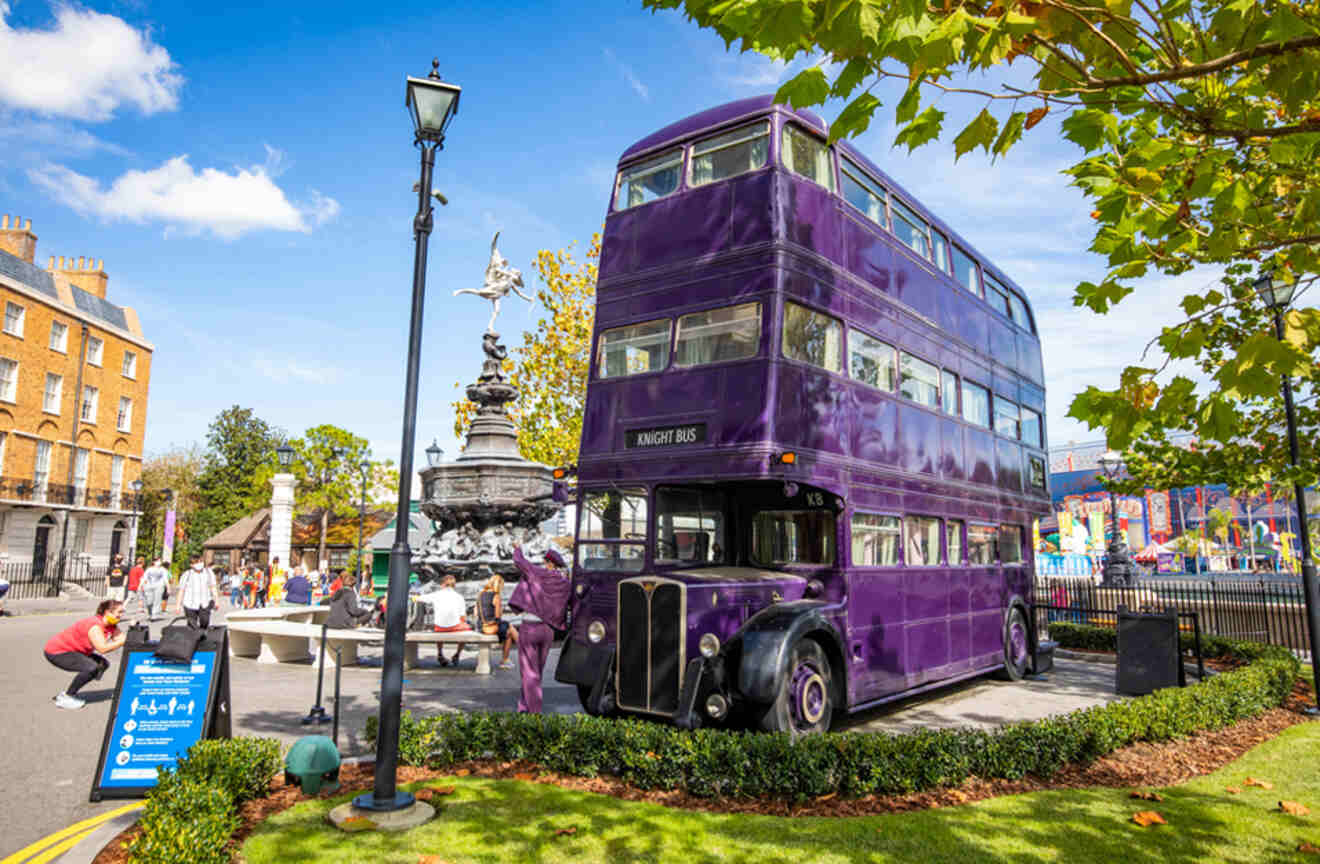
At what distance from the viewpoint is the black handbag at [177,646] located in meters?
6.83

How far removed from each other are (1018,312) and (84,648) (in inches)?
603

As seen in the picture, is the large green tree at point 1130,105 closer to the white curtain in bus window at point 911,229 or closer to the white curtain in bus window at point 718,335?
the white curtain in bus window at point 718,335

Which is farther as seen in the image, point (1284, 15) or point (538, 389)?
point (538, 389)

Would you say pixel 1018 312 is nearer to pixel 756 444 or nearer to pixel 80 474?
pixel 756 444

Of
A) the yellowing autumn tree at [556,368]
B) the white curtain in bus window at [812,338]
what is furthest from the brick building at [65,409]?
the white curtain in bus window at [812,338]

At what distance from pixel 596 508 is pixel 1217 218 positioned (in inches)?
235

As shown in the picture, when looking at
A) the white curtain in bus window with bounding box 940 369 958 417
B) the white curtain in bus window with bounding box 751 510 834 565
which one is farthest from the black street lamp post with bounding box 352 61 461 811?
the white curtain in bus window with bounding box 940 369 958 417

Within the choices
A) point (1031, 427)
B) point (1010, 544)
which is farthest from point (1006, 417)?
point (1010, 544)

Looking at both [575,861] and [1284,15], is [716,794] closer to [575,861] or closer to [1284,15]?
[575,861]

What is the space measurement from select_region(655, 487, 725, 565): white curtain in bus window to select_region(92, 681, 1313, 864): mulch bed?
2466 millimetres

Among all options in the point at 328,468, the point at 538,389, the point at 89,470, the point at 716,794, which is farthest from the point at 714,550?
the point at 328,468

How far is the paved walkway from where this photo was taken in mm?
6570

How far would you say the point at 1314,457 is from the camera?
12.2 m

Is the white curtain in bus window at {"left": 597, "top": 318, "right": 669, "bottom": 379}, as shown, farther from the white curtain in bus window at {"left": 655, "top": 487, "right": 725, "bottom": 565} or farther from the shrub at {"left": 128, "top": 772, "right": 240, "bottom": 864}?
the shrub at {"left": 128, "top": 772, "right": 240, "bottom": 864}
